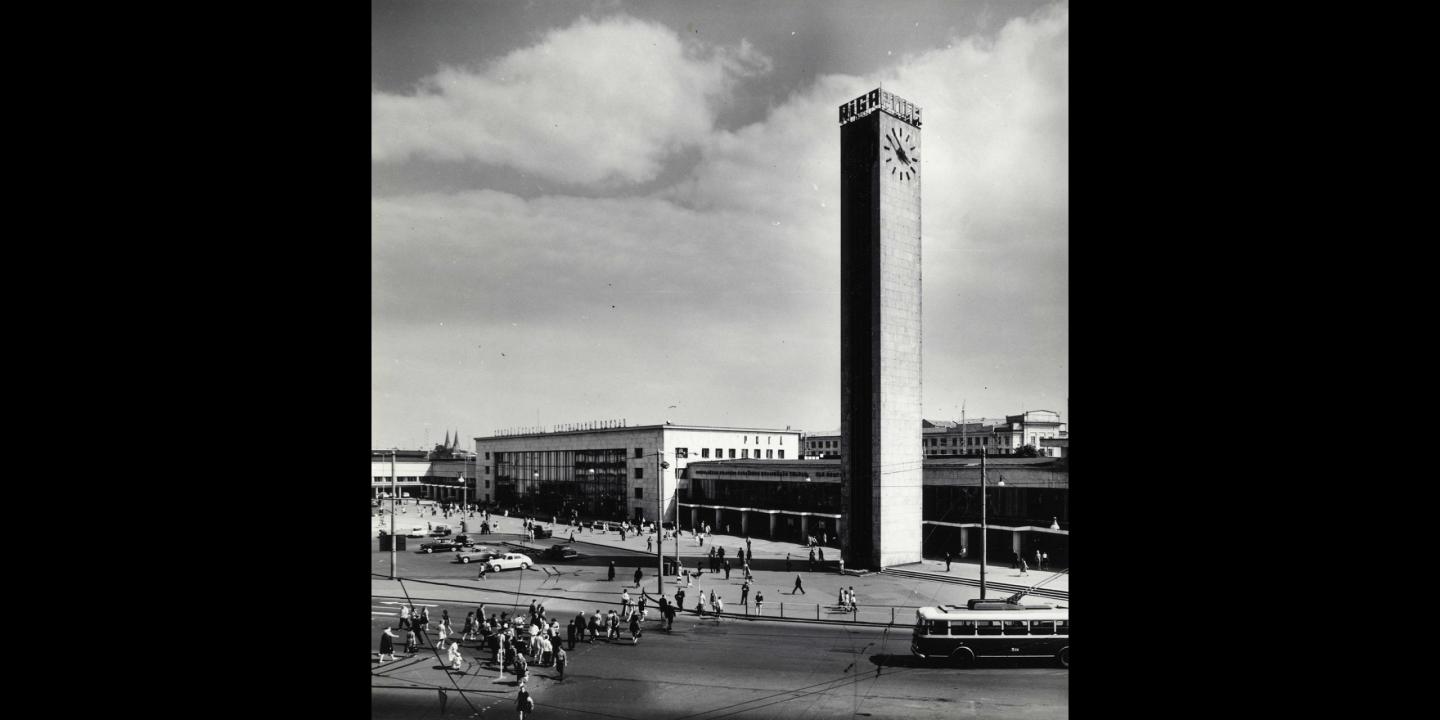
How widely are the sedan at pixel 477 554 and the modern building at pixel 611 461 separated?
529 inches

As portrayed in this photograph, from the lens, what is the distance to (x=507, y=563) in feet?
124

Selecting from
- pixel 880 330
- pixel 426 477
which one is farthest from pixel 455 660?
pixel 426 477

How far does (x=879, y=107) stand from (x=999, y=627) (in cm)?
2738

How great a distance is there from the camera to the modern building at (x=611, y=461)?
60.2m

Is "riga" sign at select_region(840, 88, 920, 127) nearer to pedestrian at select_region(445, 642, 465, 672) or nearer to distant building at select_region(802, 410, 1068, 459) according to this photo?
pedestrian at select_region(445, 642, 465, 672)

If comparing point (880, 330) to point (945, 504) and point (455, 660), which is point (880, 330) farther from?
point (455, 660)

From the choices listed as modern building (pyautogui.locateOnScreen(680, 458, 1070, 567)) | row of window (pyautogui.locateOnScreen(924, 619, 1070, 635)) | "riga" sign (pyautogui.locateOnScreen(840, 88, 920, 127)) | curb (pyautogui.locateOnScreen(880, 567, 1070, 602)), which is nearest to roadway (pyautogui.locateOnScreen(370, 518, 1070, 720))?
row of window (pyautogui.locateOnScreen(924, 619, 1070, 635))

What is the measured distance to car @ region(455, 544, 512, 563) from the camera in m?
40.4

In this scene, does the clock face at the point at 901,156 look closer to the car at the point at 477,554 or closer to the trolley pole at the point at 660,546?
A: the trolley pole at the point at 660,546
